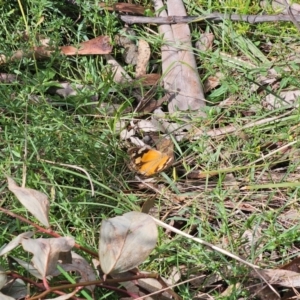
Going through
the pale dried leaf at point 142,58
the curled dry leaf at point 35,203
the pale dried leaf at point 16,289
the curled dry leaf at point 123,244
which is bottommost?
the pale dried leaf at point 142,58

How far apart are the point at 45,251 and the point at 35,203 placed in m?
0.16

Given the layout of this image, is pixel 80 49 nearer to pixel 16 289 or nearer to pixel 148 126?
pixel 148 126

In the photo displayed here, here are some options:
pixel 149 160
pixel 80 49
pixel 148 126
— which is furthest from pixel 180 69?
pixel 149 160

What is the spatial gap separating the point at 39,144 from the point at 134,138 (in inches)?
16.4

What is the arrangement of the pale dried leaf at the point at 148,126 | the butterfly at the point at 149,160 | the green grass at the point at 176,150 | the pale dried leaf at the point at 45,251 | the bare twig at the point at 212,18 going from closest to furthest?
the pale dried leaf at the point at 45,251 → the green grass at the point at 176,150 → the butterfly at the point at 149,160 → the pale dried leaf at the point at 148,126 → the bare twig at the point at 212,18

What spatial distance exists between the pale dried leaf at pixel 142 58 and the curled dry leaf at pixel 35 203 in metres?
1.23

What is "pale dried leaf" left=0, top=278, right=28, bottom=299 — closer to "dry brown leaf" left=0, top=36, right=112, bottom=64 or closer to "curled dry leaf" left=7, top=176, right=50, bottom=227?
"curled dry leaf" left=7, top=176, right=50, bottom=227

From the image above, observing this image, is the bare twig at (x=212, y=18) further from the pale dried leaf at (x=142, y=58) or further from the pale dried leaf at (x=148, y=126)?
the pale dried leaf at (x=148, y=126)

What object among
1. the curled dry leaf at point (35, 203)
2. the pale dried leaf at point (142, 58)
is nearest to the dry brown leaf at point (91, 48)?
the pale dried leaf at point (142, 58)

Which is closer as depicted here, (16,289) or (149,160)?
(16,289)

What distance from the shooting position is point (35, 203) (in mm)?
1698

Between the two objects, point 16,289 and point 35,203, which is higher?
point 35,203

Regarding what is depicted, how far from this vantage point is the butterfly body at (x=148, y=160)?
2.39m

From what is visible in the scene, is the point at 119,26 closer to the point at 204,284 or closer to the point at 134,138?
the point at 134,138
